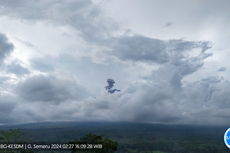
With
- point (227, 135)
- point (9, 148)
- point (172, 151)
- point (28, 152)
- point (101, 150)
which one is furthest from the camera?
point (172, 151)

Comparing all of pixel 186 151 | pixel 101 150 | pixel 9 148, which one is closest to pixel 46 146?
pixel 9 148

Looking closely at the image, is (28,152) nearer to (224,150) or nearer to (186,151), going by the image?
(186,151)

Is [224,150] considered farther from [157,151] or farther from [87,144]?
[87,144]

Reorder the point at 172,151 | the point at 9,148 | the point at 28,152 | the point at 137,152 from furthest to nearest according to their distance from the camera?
the point at 172,151 < the point at 137,152 < the point at 28,152 < the point at 9,148

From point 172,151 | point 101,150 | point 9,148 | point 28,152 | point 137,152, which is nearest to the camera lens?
point 9,148

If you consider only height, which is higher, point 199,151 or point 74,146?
point 74,146

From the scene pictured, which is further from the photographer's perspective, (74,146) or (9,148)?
(74,146)

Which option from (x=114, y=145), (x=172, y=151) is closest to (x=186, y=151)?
(x=172, y=151)

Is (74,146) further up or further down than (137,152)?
further up

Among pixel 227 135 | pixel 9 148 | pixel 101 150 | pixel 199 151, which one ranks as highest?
pixel 227 135
